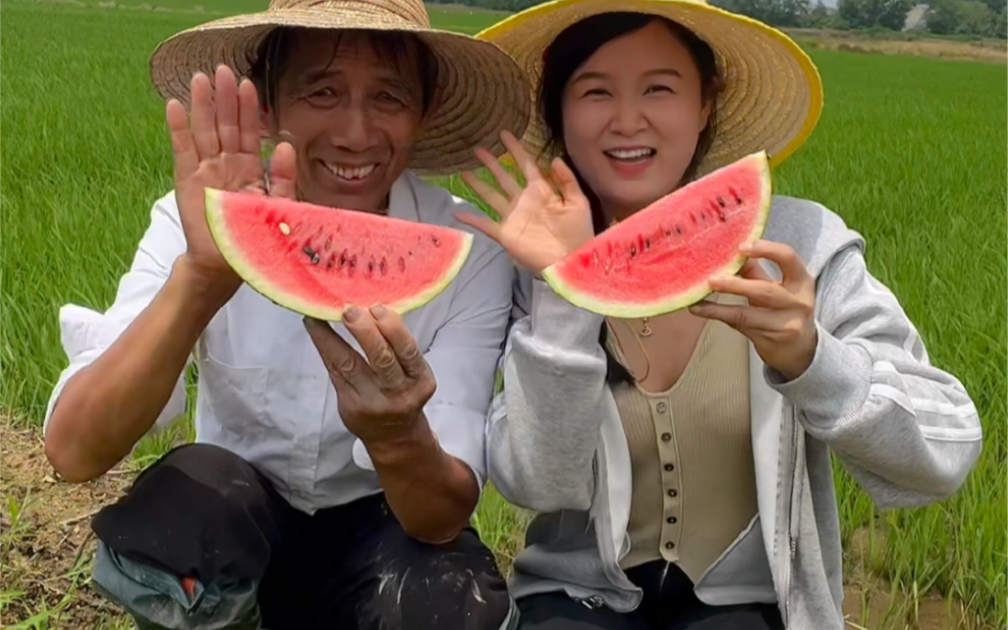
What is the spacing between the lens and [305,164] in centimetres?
177

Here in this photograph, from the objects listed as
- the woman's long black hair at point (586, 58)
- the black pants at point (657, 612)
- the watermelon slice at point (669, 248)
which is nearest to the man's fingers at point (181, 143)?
the watermelon slice at point (669, 248)

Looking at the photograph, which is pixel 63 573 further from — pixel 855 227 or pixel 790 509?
pixel 855 227

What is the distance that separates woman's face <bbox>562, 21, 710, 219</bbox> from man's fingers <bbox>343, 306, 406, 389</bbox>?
0.55 meters

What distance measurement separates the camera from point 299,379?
1.80 metres

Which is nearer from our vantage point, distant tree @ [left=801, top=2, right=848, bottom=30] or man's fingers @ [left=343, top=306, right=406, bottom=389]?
man's fingers @ [left=343, top=306, right=406, bottom=389]

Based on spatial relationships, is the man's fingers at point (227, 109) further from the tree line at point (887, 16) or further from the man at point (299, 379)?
the tree line at point (887, 16)

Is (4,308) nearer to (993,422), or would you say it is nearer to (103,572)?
(103,572)

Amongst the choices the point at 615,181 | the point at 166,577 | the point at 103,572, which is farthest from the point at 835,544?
the point at 103,572

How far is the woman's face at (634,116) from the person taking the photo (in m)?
1.68

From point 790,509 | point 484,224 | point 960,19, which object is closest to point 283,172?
point 484,224

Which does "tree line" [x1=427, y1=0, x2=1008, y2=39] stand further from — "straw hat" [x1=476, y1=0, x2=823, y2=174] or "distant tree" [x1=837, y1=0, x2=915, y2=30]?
"straw hat" [x1=476, y1=0, x2=823, y2=174]

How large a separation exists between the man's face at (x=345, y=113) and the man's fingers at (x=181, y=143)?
26 centimetres

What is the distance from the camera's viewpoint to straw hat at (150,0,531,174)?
170 centimetres

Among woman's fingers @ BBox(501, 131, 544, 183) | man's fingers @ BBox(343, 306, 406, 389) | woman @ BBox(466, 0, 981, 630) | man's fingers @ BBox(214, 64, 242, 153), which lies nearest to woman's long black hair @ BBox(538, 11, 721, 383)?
woman @ BBox(466, 0, 981, 630)
